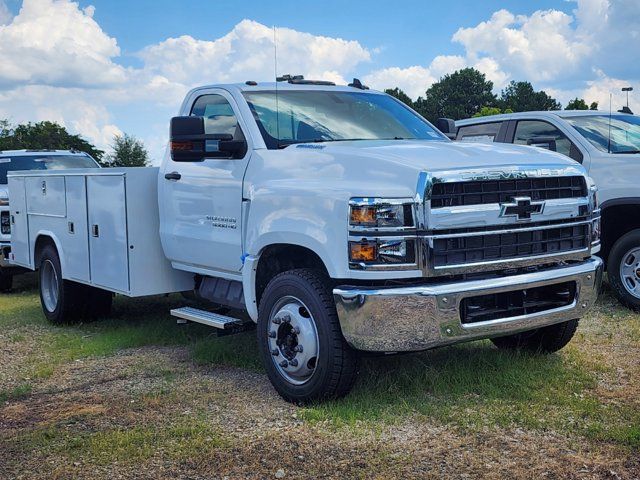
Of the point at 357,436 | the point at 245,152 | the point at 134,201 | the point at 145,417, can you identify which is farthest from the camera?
the point at 134,201

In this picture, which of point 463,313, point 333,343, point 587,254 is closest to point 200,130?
point 333,343

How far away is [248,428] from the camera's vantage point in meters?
4.93

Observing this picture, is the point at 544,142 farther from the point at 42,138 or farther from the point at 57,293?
the point at 42,138

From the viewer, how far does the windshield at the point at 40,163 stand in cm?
1288

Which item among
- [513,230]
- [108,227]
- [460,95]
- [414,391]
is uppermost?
[460,95]

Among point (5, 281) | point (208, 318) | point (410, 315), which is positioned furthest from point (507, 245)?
point (5, 281)

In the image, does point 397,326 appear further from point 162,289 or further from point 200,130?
point 162,289

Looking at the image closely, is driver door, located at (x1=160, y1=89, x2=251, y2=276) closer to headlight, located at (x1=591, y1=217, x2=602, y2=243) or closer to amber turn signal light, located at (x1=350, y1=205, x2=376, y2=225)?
amber turn signal light, located at (x1=350, y1=205, x2=376, y2=225)

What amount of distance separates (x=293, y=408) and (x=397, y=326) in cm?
100

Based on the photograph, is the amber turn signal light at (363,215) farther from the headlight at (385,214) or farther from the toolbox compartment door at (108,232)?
the toolbox compartment door at (108,232)

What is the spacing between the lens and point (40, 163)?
1303 cm

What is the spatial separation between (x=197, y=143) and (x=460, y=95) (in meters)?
65.0

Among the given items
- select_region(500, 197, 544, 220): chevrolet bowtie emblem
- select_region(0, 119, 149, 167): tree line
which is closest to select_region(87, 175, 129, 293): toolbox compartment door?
select_region(500, 197, 544, 220): chevrolet bowtie emblem

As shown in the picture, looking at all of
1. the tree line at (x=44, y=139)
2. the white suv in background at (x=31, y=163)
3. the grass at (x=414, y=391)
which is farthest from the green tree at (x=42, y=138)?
the grass at (x=414, y=391)
